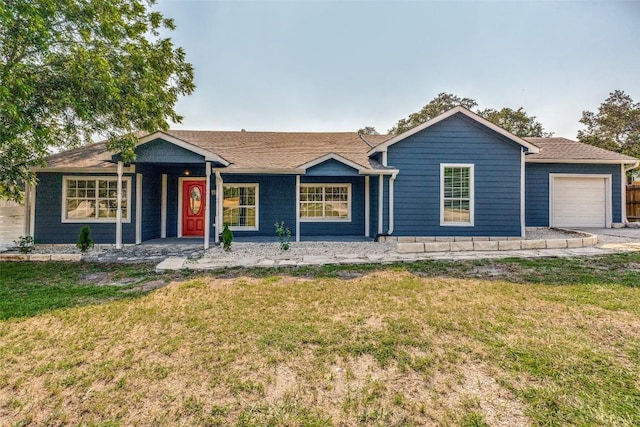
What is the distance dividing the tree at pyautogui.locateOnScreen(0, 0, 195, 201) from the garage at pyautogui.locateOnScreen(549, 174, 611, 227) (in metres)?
15.4

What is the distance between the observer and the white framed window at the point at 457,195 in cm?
1027

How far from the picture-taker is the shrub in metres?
8.63

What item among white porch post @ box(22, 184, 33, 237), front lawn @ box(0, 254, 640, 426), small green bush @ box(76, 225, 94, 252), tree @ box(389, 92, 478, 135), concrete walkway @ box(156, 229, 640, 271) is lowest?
front lawn @ box(0, 254, 640, 426)

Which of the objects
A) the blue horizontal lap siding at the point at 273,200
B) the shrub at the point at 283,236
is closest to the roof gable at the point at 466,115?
the blue horizontal lap siding at the point at 273,200

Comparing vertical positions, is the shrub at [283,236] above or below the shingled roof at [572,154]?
below

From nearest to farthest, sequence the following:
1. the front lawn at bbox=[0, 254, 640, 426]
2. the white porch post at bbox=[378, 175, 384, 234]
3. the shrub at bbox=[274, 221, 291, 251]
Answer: the front lawn at bbox=[0, 254, 640, 426] < the shrub at bbox=[274, 221, 291, 251] < the white porch post at bbox=[378, 175, 384, 234]

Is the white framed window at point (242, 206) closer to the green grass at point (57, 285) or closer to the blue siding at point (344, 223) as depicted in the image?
the blue siding at point (344, 223)

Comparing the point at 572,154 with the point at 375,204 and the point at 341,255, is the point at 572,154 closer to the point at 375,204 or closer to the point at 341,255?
the point at 375,204

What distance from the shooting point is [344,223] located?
11.5m

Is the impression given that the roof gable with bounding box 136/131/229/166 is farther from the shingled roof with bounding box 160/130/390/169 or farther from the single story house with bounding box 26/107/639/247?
the shingled roof with bounding box 160/130/390/169

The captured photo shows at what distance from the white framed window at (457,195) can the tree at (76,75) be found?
909 cm

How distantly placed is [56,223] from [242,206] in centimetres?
566

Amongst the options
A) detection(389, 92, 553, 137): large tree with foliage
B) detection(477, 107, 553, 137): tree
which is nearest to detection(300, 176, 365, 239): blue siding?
detection(389, 92, 553, 137): large tree with foliage

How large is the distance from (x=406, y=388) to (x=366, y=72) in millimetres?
13887
